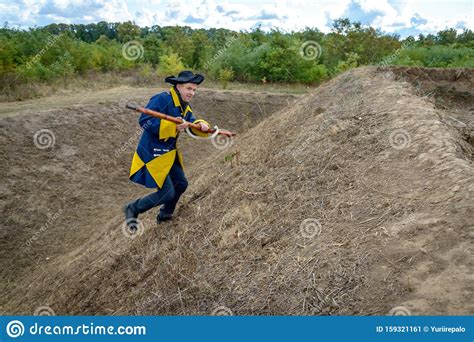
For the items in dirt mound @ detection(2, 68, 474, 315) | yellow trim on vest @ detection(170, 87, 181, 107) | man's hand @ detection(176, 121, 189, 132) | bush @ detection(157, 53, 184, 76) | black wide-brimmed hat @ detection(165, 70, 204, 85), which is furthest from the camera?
bush @ detection(157, 53, 184, 76)

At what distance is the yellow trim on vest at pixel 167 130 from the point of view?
454 centimetres

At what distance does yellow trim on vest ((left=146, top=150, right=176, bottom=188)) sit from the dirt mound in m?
0.69

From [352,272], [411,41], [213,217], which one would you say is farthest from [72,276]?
[411,41]

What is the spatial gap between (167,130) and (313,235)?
1816mm

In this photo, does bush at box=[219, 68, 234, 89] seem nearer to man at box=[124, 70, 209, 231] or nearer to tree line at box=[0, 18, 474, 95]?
tree line at box=[0, 18, 474, 95]

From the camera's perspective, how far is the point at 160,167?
15.6 feet

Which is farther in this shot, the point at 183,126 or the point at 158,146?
the point at 158,146

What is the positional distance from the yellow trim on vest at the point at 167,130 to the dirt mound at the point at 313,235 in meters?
1.07

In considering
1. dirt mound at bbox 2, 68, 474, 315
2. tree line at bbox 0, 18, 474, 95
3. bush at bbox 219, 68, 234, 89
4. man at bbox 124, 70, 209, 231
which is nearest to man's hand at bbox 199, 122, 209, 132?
man at bbox 124, 70, 209, 231

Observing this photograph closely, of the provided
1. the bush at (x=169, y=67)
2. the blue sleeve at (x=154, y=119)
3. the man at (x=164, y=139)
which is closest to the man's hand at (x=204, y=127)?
the man at (x=164, y=139)

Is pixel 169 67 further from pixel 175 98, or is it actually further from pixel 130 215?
pixel 175 98

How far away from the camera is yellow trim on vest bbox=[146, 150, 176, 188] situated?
4.73 metres

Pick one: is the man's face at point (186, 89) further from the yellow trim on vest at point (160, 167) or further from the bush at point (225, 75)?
the bush at point (225, 75)

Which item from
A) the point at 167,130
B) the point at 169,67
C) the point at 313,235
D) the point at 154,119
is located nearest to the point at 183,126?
the point at 167,130
